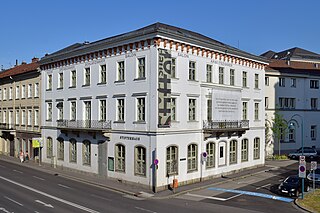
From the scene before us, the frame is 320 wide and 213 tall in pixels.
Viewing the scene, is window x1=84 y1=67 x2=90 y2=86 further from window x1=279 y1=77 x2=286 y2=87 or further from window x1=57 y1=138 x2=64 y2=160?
window x1=279 y1=77 x2=286 y2=87

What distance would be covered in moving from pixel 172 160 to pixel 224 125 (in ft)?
24.2

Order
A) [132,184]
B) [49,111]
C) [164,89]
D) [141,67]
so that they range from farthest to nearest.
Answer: [49,111], [132,184], [141,67], [164,89]

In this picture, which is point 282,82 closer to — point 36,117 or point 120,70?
point 120,70

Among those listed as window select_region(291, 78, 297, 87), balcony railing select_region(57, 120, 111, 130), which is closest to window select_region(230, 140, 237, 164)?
balcony railing select_region(57, 120, 111, 130)

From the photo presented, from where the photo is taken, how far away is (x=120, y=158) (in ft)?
103

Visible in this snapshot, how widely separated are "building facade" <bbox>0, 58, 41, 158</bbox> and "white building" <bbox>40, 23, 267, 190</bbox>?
5.67m

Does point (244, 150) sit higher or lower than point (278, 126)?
lower

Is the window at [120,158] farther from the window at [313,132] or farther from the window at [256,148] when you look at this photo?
the window at [313,132]

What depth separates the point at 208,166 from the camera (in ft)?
108

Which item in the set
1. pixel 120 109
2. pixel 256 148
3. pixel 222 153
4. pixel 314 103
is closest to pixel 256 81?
pixel 256 148

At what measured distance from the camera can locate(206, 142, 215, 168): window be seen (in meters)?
32.8

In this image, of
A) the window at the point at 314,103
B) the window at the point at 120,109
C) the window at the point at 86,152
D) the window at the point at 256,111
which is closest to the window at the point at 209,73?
the window at the point at 120,109

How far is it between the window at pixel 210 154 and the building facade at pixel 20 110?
22.3 m

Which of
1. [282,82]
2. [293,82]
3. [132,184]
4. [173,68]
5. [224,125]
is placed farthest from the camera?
[293,82]
